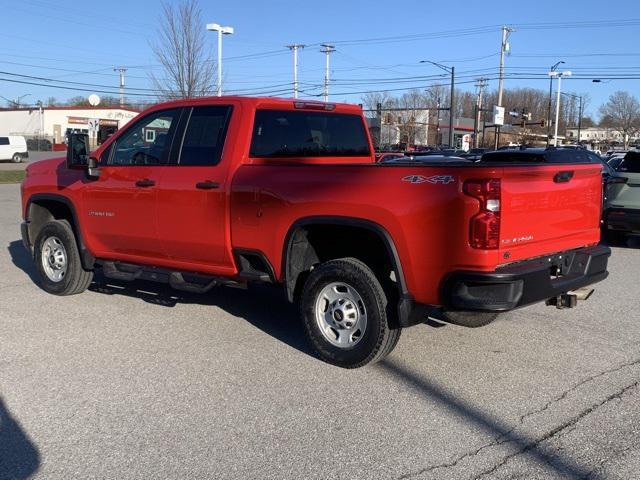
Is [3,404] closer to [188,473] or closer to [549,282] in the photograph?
[188,473]

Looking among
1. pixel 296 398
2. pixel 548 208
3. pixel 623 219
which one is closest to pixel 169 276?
pixel 296 398

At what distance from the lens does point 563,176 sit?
4684 millimetres

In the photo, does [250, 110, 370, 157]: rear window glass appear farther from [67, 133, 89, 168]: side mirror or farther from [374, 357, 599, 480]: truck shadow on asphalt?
[374, 357, 599, 480]: truck shadow on asphalt

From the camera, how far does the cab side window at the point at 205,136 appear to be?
18.4 feet

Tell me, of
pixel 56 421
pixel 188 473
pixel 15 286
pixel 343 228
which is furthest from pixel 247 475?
pixel 15 286

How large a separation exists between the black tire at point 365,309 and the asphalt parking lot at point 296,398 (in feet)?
0.45

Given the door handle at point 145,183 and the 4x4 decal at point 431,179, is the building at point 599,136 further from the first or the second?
the 4x4 decal at point 431,179

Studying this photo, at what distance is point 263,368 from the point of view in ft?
16.0

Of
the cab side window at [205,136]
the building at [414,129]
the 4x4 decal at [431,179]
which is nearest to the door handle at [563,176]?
the 4x4 decal at [431,179]

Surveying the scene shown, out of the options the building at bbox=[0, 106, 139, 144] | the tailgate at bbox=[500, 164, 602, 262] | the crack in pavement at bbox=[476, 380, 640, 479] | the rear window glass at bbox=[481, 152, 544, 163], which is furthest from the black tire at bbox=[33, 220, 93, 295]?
the building at bbox=[0, 106, 139, 144]

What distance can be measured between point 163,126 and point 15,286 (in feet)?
10.2

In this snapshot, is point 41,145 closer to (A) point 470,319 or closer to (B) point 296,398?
(A) point 470,319

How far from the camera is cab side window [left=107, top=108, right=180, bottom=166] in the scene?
6.02 m

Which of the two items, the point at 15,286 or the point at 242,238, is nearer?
the point at 242,238
